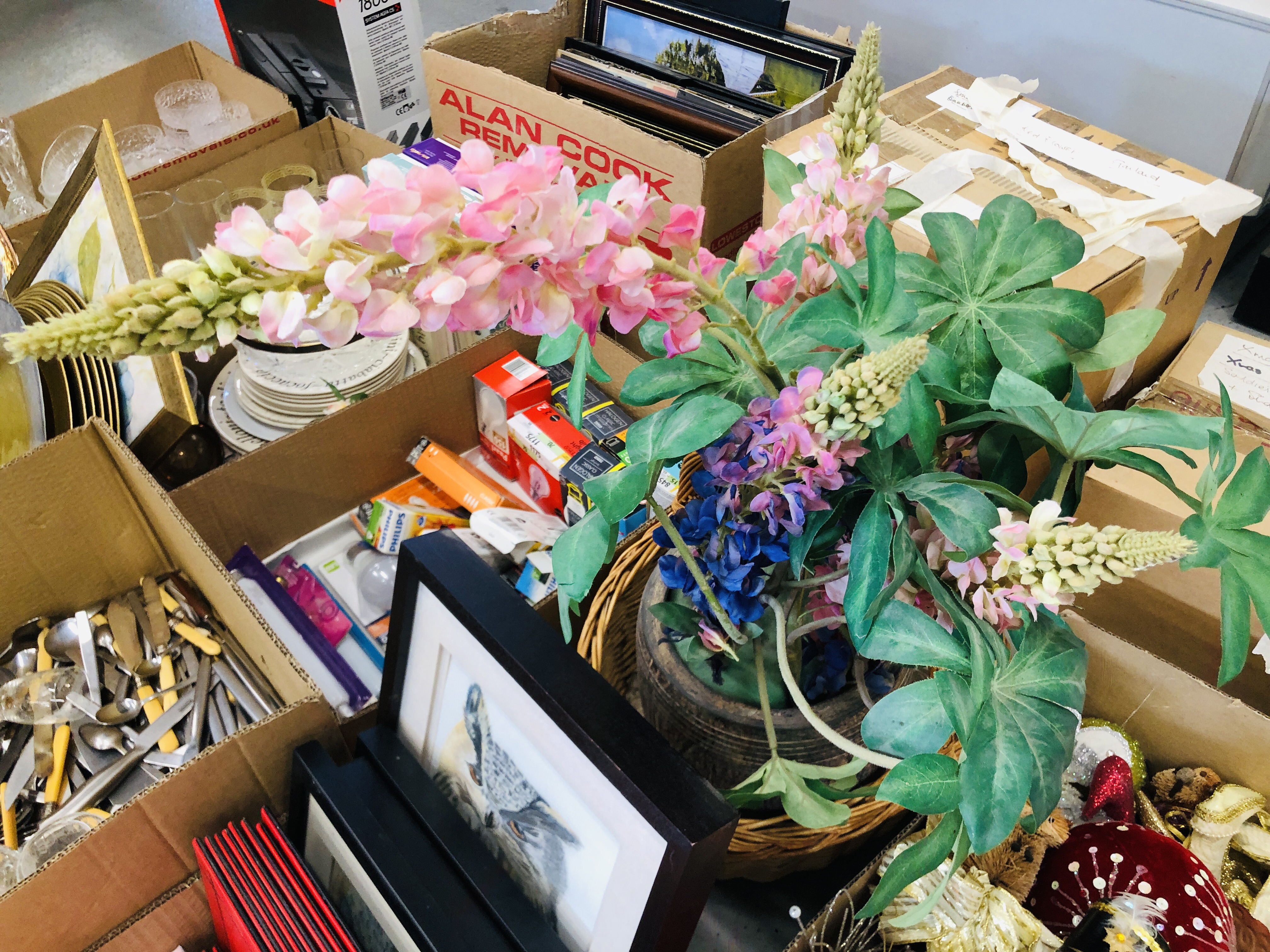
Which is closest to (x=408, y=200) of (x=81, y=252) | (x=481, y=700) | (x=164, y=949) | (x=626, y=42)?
(x=481, y=700)

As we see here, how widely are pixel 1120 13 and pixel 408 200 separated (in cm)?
167

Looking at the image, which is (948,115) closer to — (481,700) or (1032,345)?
(1032,345)

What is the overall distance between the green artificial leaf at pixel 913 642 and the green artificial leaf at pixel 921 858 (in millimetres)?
82

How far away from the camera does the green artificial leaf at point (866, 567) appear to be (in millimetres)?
475

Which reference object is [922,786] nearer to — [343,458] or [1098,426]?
[1098,426]

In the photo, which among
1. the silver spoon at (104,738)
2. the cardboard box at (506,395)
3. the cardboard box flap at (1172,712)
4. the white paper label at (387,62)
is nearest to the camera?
the cardboard box flap at (1172,712)

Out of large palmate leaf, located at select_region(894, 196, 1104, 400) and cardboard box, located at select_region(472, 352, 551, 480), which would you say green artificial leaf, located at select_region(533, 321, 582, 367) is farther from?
cardboard box, located at select_region(472, 352, 551, 480)

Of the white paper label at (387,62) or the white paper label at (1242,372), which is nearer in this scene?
the white paper label at (1242,372)

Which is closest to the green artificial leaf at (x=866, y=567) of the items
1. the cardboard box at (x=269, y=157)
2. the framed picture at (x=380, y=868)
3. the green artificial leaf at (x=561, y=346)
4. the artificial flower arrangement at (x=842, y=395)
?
the artificial flower arrangement at (x=842, y=395)

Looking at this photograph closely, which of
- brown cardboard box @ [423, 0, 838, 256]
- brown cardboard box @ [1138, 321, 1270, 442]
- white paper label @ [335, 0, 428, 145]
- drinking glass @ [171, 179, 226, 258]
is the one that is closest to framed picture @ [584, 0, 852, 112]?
brown cardboard box @ [423, 0, 838, 256]

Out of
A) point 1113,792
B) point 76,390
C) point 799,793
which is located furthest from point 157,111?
point 1113,792

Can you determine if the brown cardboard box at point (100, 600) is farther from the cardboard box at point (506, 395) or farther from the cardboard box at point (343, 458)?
the cardboard box at point (506, 395)

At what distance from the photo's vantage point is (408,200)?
0.36 metres

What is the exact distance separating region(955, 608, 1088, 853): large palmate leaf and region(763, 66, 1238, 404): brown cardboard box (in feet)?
1.49
